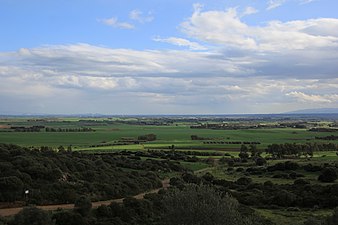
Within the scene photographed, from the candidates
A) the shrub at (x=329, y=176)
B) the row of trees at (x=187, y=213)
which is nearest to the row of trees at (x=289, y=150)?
the shrub at (x=329, y=176)

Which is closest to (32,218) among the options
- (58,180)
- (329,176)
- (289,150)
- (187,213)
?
(187,213)

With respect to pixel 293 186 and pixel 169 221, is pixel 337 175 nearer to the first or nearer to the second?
pixel 293 186

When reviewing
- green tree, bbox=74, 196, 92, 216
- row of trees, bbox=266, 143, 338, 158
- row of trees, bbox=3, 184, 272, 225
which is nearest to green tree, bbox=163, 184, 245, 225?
row of trees, bbox=3, 184, 272, 225

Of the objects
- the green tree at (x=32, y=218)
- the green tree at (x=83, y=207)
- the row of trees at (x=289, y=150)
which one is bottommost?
the row of trees at (x=289, y=150)

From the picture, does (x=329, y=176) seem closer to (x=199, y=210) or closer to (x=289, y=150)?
(x=199, y=210)

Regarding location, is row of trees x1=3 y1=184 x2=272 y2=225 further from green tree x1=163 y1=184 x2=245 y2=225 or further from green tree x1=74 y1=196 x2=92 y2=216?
green tree x1=74 y1=196 x2=92 y2=216

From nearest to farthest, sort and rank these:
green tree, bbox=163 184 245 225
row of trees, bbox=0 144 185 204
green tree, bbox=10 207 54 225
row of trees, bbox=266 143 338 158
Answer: green tree, bbox=163 184 245 225
green tree, bbox=10 207 54 225
row of trees, bbox=0 144 185 204
row of trees, bbox=266 143 338 158

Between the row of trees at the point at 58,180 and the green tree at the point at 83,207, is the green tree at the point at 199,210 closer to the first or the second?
the green tree at the point at 83,207

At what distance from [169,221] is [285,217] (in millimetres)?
18698

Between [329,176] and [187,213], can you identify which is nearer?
[187,213]

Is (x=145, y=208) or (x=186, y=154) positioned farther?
(x=186, y=154)

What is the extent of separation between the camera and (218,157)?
338 ft

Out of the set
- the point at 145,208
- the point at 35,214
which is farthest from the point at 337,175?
the point at 35,214

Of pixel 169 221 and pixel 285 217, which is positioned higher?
pixel 169 221
